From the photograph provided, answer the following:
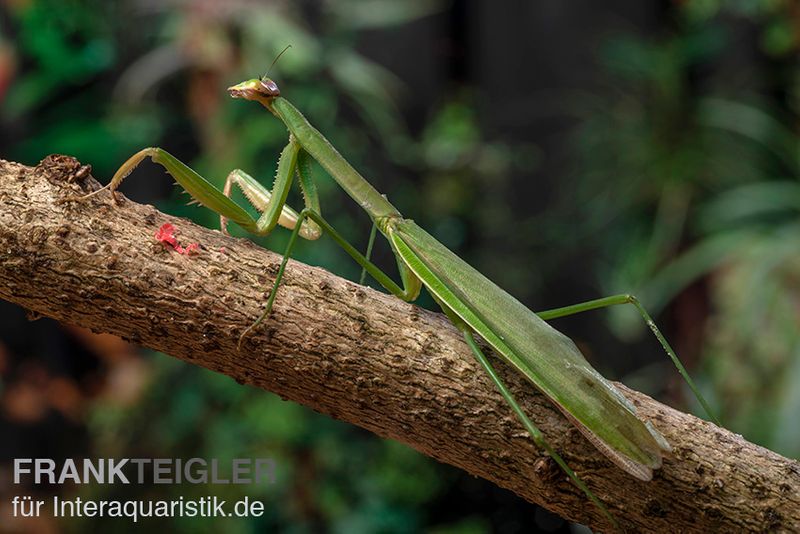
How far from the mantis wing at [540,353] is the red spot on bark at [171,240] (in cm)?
31

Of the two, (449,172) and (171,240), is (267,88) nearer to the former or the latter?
(171,240)

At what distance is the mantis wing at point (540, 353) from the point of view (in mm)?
926

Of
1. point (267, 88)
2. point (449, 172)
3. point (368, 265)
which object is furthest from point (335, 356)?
point (449, 172)

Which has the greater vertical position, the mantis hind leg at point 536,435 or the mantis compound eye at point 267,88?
the mantis compound eye at point 267,88

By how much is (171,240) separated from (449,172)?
74.3 inches

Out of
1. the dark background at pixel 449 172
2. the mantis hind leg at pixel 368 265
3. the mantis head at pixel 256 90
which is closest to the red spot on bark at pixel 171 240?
the mantis hind leg at pixel 368 265

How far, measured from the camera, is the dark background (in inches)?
91.9

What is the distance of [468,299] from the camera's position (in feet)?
3.48

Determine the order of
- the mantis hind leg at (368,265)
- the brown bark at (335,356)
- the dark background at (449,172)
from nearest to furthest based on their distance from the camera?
the brown bark at (335,356), the mantis hind leg at (368,265), the dark background at (449,172)

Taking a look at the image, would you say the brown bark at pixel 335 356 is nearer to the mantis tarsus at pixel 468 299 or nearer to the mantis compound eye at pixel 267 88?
the mantis tarsus at pixel 468 299

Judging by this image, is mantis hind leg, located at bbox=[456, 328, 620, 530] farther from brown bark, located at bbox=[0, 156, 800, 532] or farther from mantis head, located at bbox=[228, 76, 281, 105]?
mantis head, located at bbox=[228, 76, 281, 105]

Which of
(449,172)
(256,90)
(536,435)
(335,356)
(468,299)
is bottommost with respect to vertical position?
(536,435)

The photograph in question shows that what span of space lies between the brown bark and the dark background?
131cm

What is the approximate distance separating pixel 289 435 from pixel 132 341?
4.66 feet
